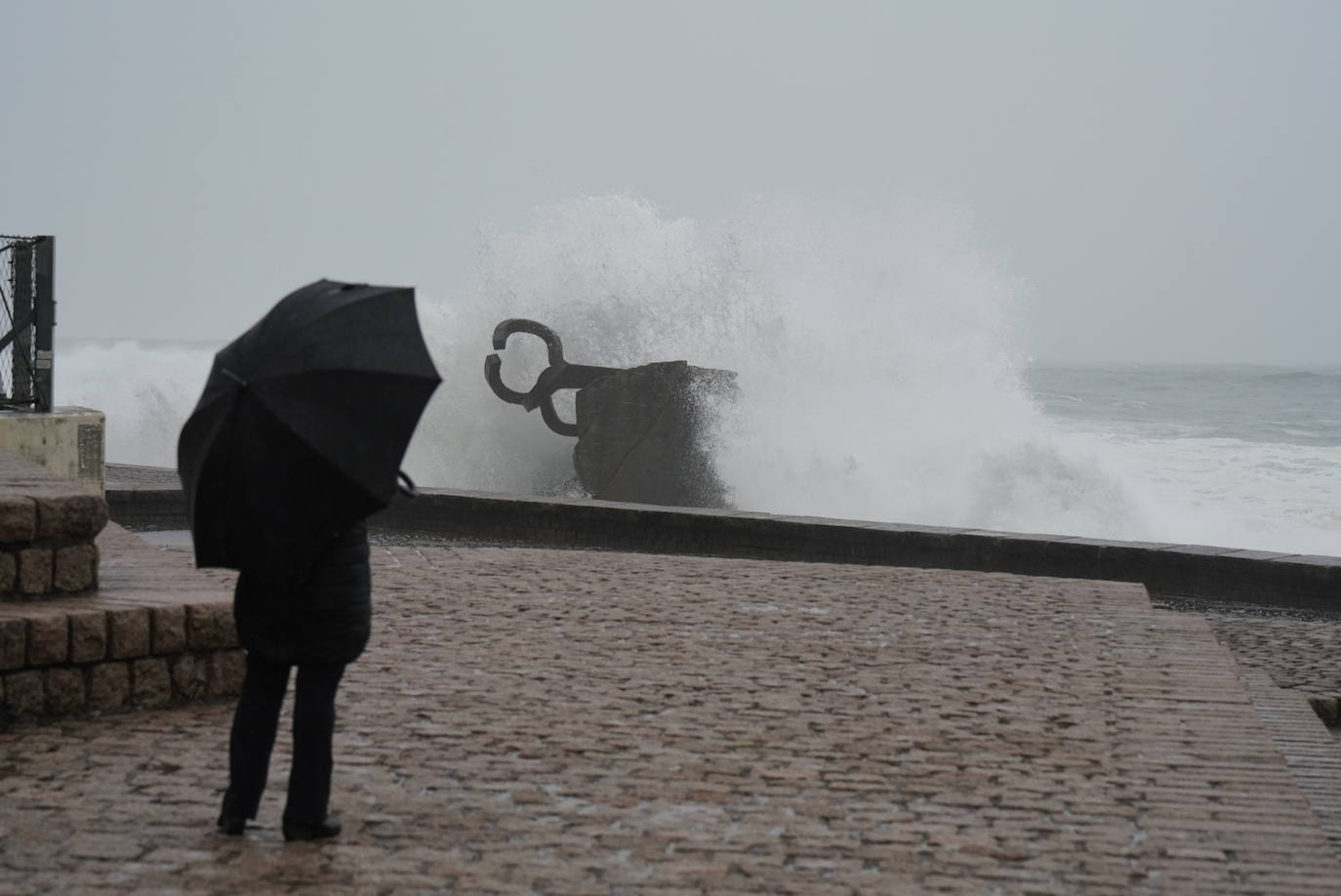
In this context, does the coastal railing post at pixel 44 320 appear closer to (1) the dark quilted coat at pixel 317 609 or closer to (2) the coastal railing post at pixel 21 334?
(2) the coastal railing post at pixel 21 334

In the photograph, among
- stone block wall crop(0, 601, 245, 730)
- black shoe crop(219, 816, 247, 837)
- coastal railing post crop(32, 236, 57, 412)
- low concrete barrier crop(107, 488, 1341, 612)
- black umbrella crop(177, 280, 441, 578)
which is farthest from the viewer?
low concrete barrier crop(107, 488, 1341, 612)

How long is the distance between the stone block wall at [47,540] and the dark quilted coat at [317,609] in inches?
62.8

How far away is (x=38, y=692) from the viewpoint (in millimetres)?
4797

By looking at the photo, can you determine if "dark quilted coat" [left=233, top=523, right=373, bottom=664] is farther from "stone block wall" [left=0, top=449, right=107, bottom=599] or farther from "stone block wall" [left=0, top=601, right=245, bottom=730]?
"stone block wall" [left=0, top=449, right=107, bottom=599]

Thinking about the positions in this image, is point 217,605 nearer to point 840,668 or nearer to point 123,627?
point 123,627

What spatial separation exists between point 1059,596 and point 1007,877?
4.95 m

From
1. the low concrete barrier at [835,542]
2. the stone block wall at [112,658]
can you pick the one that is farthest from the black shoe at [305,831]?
the low concrete barrier at [835,542]

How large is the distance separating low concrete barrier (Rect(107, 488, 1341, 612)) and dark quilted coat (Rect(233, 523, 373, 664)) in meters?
7.25

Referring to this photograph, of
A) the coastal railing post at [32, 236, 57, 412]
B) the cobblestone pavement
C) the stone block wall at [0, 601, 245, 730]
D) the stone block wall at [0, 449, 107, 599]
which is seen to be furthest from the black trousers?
the coastal railing post at [32, 236, 57, 412]

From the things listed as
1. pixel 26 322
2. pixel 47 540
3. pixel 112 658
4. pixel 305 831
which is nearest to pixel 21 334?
pixel 26 322

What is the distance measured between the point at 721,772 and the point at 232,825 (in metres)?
1.40

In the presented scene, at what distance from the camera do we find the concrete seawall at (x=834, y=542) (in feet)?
31.7

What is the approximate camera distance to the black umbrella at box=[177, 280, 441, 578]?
11.4ft

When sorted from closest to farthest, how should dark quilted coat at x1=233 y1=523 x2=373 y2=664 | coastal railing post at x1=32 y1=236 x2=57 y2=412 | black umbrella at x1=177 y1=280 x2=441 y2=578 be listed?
black umbrella at x1=177 y1=280 x2=441 y2=578 → dark quilted coat at x1=233 y1=523 x2=373 y2=664 → coastal railing post at x1=32 y1=236 x2=57 y2=412
